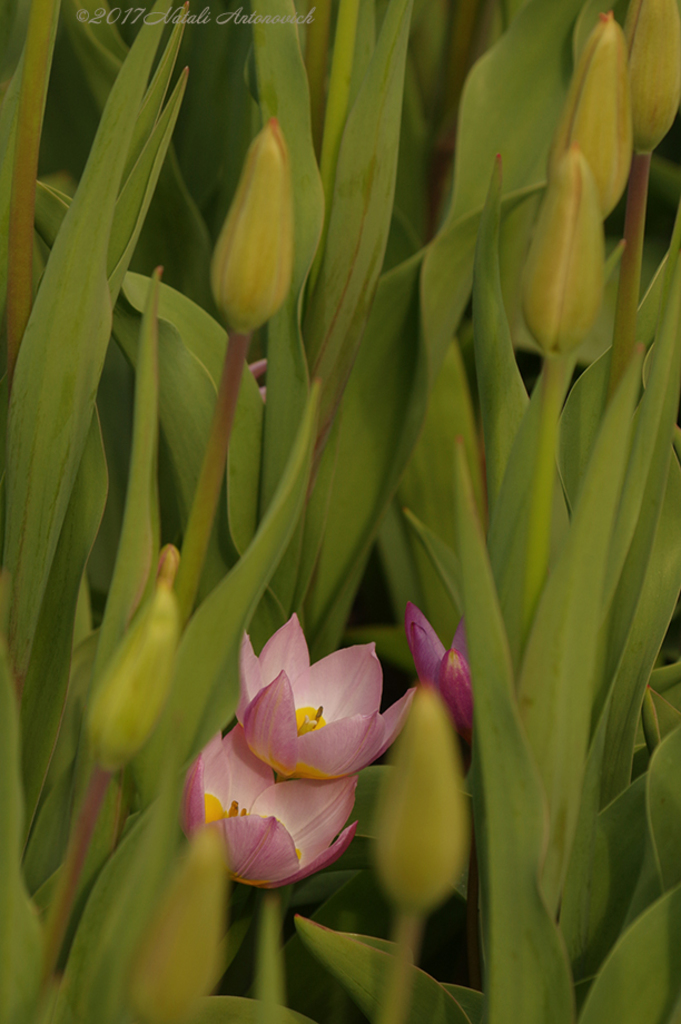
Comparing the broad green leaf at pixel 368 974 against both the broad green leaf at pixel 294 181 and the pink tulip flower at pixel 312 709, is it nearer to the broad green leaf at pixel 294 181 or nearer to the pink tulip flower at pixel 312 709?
the pink tulip flower at pixel 312 709

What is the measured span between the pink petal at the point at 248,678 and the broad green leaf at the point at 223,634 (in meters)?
0.08

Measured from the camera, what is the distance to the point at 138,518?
317mm

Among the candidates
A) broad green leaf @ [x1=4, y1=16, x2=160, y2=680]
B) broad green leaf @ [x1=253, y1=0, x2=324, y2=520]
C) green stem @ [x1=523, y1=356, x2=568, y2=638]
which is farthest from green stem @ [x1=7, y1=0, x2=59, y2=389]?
green stem @ [x1=523, y1=356, x2=568, y2=638]

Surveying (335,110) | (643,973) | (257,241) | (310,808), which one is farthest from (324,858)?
(335,110)

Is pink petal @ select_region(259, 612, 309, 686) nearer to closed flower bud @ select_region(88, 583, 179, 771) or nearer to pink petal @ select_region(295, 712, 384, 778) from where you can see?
pink petal @ select_region(295, 712, 384, 778)

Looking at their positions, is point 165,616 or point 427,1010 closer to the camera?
point 165,616

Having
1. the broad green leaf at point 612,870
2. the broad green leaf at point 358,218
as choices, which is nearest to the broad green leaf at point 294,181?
the broad green leaf at point 358,218

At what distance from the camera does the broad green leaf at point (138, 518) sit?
0.99 feet

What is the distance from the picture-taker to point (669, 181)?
2.73 feet

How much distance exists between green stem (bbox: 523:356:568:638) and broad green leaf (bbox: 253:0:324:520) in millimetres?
210

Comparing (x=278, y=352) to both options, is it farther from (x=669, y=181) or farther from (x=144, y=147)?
(x=669, y=181)

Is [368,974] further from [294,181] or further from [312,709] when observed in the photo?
[294,181]

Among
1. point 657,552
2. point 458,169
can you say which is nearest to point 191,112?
point 458,169

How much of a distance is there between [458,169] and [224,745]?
1.13 feet
